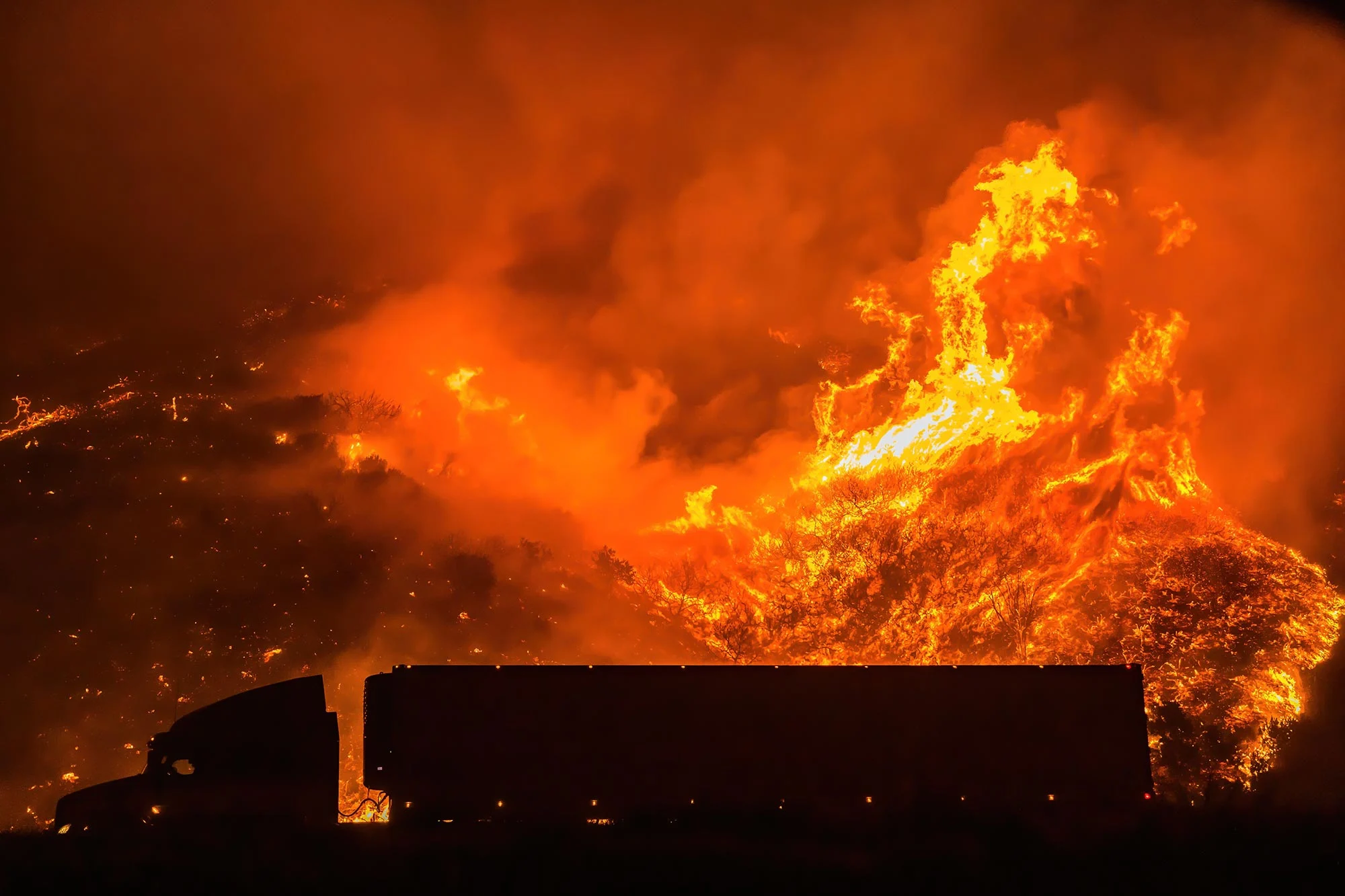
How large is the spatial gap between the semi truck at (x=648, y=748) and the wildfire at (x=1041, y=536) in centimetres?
1438

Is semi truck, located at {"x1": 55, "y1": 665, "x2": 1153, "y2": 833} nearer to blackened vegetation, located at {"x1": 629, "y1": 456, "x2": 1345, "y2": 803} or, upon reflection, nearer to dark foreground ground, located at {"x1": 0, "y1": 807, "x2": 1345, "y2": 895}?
dark foreground ground, located at {"x1": 0, "y1": 807, "x2": 1345, "y2": 895}

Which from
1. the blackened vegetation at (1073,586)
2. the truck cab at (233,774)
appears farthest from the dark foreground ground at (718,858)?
the blackened vegetation at (1073,586)

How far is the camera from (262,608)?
1636 inches

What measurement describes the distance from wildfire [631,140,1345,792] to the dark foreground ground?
14682 millimetres

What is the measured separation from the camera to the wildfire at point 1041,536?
29.0 metres

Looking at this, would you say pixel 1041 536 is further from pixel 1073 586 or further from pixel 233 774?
pixel 233 774

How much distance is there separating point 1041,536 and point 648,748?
19588 millimetres

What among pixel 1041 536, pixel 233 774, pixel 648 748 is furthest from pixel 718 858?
pixel 1041 536

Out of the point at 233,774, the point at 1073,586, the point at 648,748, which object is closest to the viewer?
the point at 233,774

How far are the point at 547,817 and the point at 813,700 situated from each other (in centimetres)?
524

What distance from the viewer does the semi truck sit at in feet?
51.9

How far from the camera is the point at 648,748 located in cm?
1606

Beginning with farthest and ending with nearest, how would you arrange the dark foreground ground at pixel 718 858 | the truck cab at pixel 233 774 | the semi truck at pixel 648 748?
1. the semi truck at pixel 648 748
2. the truck cab at pixel 233 774
3. the dark foreground ground at pixel 718 858

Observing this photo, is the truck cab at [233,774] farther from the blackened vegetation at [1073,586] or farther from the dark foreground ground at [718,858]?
the blackened vegetation at [1073,586]
